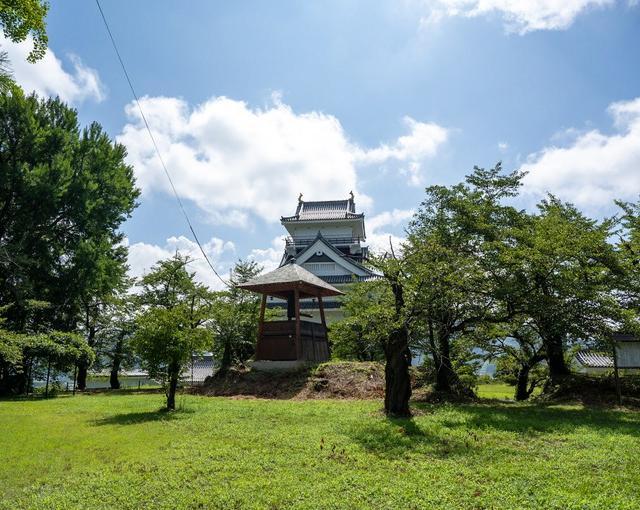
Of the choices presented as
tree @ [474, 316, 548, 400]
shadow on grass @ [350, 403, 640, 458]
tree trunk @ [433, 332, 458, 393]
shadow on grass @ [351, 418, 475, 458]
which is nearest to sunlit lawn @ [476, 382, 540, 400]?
tree @ [474, 316, 548, 400]

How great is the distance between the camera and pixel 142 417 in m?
10.4

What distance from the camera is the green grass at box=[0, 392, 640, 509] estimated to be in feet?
15.8

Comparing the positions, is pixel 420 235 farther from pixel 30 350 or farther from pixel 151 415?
pixel 30 350

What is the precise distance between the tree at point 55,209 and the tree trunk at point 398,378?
13.8 m

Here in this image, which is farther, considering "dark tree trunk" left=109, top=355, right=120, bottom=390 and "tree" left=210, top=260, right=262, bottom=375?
"dark tree trunk" left=109, top=355, right=120, bottom=390

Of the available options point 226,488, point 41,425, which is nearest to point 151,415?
point 41,425

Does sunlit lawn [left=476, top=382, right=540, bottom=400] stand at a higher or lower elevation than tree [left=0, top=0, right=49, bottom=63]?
lower

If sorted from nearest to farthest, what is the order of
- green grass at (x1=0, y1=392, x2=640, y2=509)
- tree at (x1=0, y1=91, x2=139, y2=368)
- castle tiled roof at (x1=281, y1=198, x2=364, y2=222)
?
1. green grass at (x1=0, y1=392, x2=640, y2=509)
2. tree at (x1=0, y1=91, x2=139, y2=368)
3. castle tiled roof at (x1=281, y1=198, x2=364, y2=222)

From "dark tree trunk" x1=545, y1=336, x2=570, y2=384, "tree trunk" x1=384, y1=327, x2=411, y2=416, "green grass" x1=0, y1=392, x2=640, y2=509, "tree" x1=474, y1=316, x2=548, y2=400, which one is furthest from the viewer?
"dark tree trunk" x1=545, y1=336, x2=570, y2=384

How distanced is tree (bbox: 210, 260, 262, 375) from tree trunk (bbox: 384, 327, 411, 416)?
953 centimetres

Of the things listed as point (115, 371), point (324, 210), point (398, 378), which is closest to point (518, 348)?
point (398, 378)

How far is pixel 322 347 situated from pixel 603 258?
36.2 feet

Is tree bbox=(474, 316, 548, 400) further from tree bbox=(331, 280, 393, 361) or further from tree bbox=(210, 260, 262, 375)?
tree bbox=(210, 260, 262, 375)

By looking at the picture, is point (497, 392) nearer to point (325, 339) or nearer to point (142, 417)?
point (325, 339)
